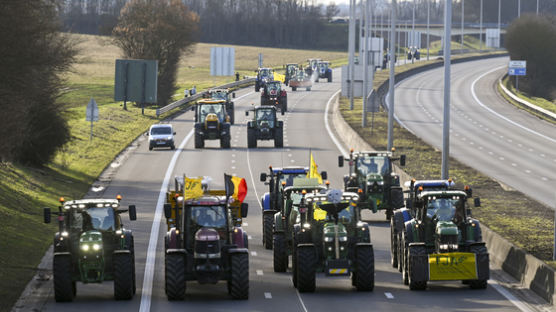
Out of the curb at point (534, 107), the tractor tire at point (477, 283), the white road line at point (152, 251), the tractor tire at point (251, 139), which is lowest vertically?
the white road line at point (152, 251)

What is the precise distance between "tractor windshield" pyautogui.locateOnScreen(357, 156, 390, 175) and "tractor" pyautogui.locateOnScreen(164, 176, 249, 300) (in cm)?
1505

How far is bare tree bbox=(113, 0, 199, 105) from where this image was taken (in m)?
101

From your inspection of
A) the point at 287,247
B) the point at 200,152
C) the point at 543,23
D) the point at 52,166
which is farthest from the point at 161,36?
the point at 287,247

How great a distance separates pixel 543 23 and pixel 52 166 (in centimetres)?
10193

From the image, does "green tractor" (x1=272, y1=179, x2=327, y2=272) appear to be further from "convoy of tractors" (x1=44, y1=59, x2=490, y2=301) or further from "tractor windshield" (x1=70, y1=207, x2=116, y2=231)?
"tractor windshield" (x1=70, y1=207, x2=116, y2=231)

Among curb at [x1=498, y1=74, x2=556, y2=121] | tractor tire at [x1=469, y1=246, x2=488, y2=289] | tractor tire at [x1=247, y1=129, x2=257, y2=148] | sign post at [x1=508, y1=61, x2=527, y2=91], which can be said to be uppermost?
sign post at [x1=508, y1=61, x2=527, y2=91]

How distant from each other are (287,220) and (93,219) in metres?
6.17

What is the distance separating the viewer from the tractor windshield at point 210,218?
24.4 metres

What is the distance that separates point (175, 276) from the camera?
24109 millimetres

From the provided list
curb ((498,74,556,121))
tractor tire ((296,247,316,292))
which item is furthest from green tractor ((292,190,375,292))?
curb ((498,74,556,121))

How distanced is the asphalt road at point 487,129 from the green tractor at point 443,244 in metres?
21.4

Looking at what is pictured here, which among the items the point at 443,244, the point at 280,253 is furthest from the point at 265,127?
the point at 443,244

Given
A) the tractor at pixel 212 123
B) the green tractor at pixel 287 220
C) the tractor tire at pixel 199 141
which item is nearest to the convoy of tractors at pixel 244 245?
the green tractor at pixel 287 220

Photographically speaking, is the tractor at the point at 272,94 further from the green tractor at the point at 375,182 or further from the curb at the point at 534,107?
the green tractor at the point at 375,182
